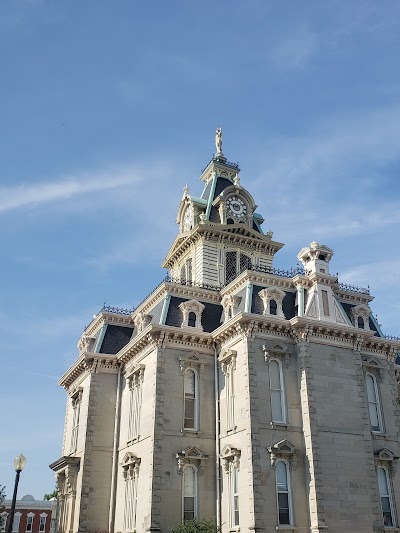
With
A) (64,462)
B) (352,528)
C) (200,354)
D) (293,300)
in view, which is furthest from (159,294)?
(352,528)

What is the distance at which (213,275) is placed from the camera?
1822 inches

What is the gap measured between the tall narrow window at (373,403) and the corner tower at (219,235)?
13.5 metres

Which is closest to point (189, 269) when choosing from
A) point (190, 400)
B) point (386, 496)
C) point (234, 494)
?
point (190, 400)

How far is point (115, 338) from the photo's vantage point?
140ft

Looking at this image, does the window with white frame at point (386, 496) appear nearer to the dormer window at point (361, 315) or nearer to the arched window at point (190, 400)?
the dormer window at point (361, 315)

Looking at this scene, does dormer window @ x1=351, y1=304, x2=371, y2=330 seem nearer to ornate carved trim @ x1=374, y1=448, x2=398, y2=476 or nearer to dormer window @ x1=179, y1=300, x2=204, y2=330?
ornate carved trim @ x1=374, y1=448, x2=398, y2=476

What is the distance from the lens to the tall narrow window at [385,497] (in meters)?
33.4

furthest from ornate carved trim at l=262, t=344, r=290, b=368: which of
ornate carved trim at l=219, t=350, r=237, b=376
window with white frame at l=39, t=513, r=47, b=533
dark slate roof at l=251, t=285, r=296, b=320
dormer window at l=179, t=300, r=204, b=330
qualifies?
window with white frame at l=39, t=513, r=47, b=533

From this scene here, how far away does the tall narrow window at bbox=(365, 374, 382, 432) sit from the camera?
35938mm

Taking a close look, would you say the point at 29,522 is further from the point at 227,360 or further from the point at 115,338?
the point at 227,360

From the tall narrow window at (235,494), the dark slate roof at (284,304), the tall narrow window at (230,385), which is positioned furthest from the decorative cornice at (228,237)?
the tall narrow window at (235,494)

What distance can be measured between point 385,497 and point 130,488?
14.8 meters

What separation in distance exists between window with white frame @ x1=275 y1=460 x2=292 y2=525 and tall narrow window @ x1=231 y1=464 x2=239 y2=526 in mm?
2277

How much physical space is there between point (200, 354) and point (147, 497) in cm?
881
